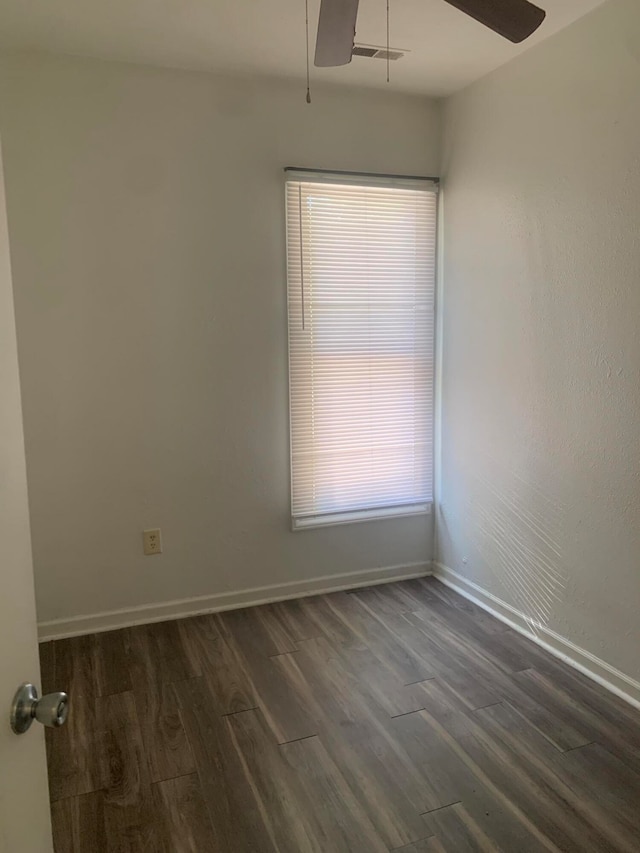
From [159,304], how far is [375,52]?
144 cm

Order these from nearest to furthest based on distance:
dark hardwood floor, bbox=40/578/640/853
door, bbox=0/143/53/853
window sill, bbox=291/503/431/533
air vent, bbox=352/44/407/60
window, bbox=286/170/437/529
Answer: door, bbox=0/143/53/853
dark hardwood floor, bbox=40/578/640/853
air vent, bbox=352/44/407/60
window, bbox=286/170/437/529
window sill, bbox=291/503/431/533

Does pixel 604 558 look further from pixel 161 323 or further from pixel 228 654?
pixel 161 323

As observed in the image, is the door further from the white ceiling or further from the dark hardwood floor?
the white ceiling

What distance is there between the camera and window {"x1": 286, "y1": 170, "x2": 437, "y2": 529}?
309 centimetres

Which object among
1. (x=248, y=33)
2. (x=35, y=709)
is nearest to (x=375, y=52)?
(x=248, y=33)

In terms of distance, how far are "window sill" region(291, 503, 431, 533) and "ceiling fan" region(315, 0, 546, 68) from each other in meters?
2.17

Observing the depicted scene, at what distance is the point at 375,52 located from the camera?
265cm

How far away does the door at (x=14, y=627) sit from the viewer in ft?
2.75

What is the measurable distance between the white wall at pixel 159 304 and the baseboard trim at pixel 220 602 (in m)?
0.04

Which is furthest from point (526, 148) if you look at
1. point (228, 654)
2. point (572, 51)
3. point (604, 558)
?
point (228, 654)

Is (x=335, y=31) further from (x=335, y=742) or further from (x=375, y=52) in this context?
(x=335, y=742)

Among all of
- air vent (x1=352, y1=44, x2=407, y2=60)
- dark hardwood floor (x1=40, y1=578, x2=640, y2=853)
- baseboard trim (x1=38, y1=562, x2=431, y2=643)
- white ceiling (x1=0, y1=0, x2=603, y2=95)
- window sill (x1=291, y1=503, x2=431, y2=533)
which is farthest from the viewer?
window sill (x1=291, y1=503, x2=431, y2=533)

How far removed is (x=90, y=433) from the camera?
2.83 m

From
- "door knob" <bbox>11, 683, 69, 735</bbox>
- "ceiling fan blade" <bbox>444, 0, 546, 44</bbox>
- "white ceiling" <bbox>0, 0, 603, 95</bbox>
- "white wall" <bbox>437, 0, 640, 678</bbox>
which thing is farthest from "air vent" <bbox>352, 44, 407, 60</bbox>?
"door knob" <bbox>11, 683, 69, 735</bbox>
